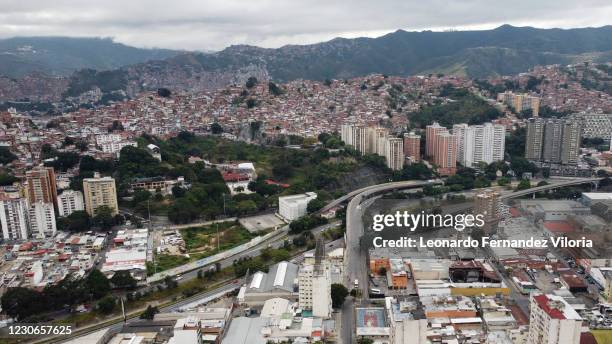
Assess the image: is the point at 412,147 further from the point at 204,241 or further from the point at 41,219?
the point at 41,219

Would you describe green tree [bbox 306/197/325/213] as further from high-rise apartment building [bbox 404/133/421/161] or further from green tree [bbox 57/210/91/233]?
green tree [bbox 57/210/91/233]

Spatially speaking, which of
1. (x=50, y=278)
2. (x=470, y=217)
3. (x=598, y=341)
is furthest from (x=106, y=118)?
(x=598, y=341)

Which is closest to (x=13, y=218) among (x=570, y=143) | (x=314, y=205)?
(x=314, y=205)

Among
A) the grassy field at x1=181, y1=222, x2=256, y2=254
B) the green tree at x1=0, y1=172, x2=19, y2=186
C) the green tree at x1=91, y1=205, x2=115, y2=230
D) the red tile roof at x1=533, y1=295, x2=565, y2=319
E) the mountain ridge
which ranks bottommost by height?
the grassy field at x1=181, y1=222, x2=256, y2=254

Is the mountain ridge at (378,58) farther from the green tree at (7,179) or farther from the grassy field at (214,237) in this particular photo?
the grassy field at (214,237)

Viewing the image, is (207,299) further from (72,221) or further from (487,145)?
(487,145)

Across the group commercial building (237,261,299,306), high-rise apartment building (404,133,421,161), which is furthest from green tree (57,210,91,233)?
high-rise apartment building (404,133,421,161)
